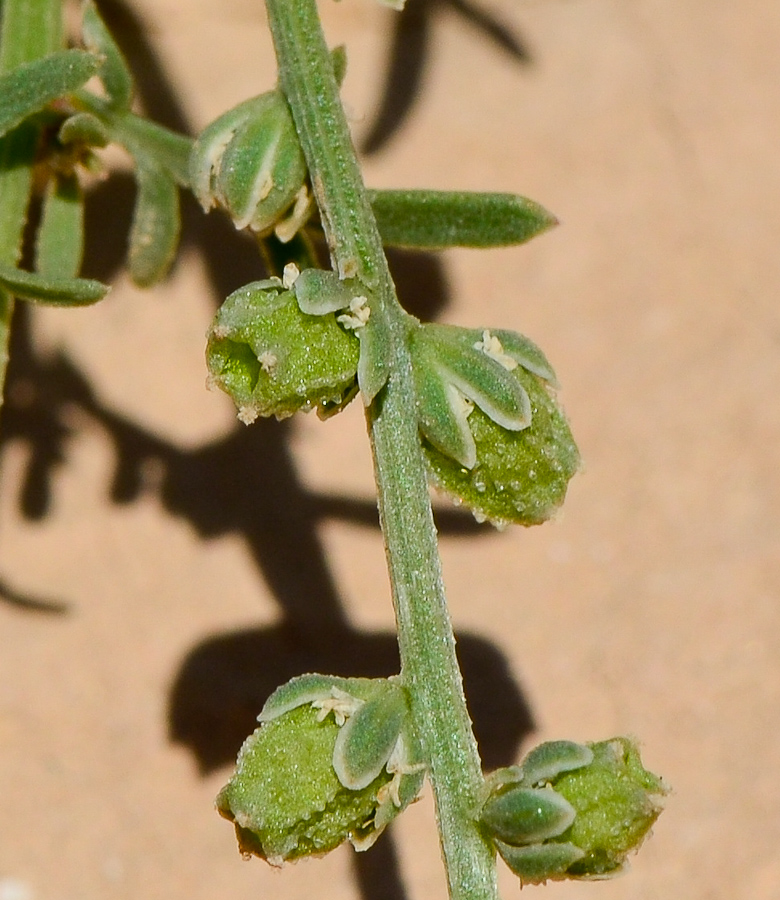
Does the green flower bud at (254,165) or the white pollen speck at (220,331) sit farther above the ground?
the green flower bud at (254,165)

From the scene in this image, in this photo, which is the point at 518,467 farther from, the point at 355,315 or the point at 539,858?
the point at 539,858

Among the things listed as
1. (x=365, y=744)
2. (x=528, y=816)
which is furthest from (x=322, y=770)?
(x=528, y=816)

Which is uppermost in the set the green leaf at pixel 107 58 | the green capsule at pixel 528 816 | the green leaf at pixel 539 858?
the green leaf at pixel 107 58

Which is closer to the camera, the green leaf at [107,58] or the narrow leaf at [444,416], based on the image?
the narrow leaf at [444,416]

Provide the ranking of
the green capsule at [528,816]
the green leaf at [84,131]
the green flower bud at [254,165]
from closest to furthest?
1. the green capsule at [528,816]
2. the green flower bud at [254,165]
3. the green leaf at [84,131]

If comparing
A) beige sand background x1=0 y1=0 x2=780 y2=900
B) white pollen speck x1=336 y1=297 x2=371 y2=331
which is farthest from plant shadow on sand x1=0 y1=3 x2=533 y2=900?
white pollen speck x1=336 y1=297 x2=371 y2=331

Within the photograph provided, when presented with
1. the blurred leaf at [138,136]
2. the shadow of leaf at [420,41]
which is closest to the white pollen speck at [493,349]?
the blurred leaf at [138,136]

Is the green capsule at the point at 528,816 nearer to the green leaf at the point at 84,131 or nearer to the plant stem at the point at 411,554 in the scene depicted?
the plant stem at the point at 411,554
